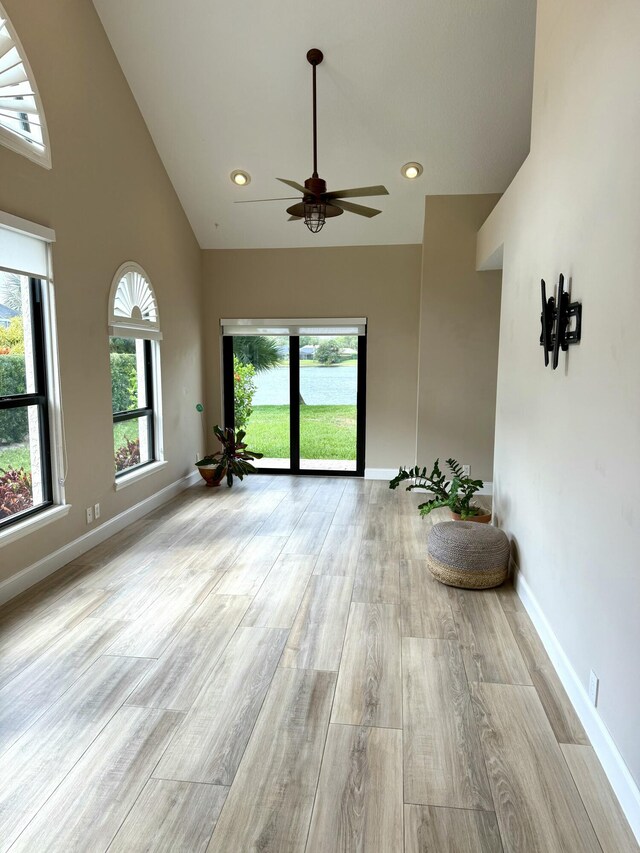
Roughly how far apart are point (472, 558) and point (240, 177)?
14.6 ft

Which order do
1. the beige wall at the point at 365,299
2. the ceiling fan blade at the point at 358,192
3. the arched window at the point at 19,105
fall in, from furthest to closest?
the beige wall at the point at 365,299, the ceiling fan blade at the point at 358,192, the arched window at the point at 19,105

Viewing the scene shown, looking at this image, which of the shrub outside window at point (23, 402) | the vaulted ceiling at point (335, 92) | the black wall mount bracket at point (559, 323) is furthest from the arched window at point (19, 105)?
the black wall mount bracket at point (559, 323)

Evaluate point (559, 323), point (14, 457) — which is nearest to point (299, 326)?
point (14, 457)

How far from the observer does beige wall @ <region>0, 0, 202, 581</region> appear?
11.8 feet

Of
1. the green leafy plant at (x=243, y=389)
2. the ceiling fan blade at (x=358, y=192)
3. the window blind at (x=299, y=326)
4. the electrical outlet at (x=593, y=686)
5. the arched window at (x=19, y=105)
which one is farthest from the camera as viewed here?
the green leafy plant at (x=243, y=389)

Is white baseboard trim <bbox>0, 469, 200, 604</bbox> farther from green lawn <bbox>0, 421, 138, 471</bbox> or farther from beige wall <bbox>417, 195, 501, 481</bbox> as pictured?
beige wall <bbox>417, 195, 501, 481</bbox>

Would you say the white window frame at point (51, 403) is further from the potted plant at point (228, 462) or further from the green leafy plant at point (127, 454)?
the potted plant at point (228, 462)

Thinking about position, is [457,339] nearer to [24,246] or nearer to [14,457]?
[24,246]

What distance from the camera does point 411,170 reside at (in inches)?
217

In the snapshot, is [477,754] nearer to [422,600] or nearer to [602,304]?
[422,600]

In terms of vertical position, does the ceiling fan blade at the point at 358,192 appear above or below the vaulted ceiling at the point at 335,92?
below

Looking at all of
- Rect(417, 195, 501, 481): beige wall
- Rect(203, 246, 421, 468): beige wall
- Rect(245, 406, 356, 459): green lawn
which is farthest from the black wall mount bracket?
Rect(245, 406, 356, 459): green lawn

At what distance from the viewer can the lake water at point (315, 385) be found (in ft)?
22.7

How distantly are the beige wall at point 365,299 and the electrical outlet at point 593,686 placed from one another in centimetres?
465
